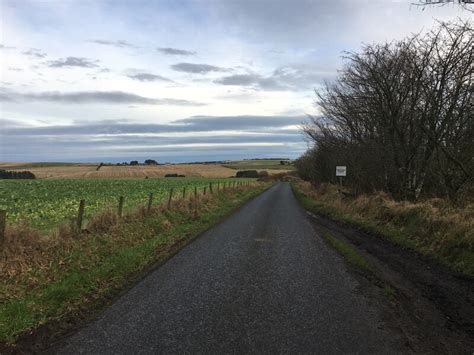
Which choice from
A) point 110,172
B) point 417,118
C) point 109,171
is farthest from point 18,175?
point 417,118

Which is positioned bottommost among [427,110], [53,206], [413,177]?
[53,206]

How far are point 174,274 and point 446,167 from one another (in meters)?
14.2

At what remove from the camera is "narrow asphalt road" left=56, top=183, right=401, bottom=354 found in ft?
14.8

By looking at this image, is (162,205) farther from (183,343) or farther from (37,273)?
(183,343)

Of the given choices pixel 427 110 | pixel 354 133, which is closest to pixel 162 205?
pixel 427 110

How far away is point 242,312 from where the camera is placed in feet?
18.3

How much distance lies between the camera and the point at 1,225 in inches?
299

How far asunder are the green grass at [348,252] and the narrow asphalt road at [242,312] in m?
0.34

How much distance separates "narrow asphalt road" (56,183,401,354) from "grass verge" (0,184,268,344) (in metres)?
0.60

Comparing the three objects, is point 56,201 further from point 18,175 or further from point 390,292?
point 18,175

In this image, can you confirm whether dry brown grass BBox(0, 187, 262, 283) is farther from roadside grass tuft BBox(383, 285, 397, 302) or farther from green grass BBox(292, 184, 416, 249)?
green grass BBox(292, 184, 416, 249)

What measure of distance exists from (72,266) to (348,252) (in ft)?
21.3

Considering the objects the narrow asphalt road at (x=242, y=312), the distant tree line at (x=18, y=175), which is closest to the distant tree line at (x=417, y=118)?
the narrow asphalt road at (x=242, y=312)

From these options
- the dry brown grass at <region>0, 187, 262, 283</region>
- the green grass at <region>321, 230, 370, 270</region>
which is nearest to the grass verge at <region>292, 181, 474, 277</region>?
the green grass at <region>321, 230, 370, 270</region>
